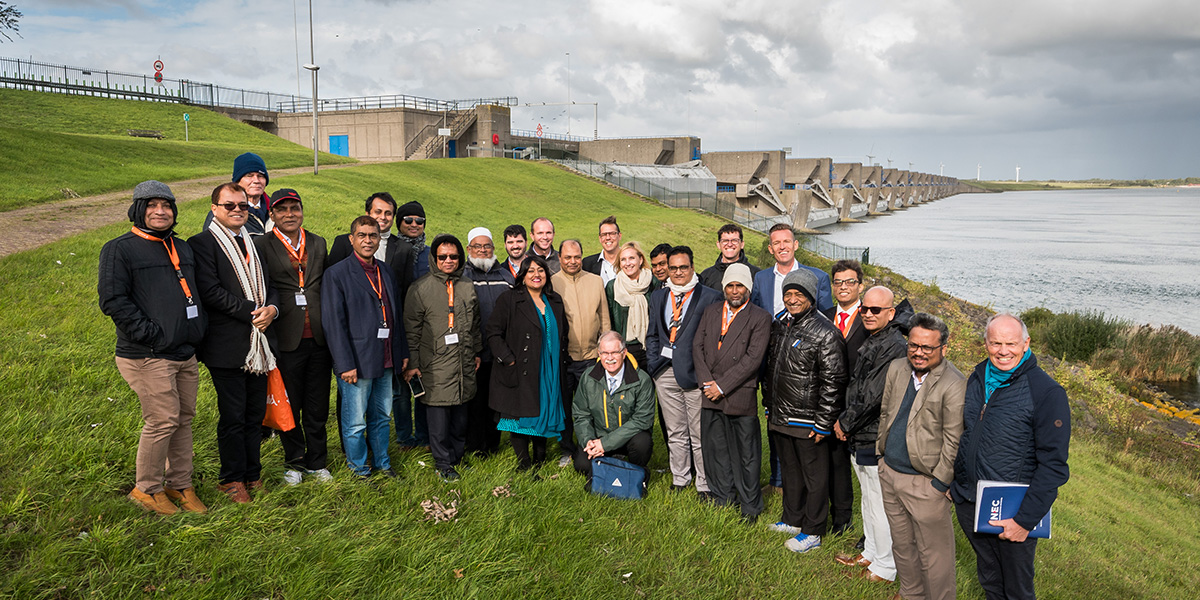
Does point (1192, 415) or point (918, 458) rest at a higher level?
point (918, 458)

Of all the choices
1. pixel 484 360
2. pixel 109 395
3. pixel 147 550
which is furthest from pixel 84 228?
pixel 147 550

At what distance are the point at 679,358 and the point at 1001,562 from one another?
8.73 feet

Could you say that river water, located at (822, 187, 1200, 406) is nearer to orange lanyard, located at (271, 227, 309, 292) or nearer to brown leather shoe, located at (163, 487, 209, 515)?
orange lanyard, located at (271, 227, 309, 292)

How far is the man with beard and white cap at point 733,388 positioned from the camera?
5.20 meters

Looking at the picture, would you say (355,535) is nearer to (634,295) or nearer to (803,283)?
(634,295)

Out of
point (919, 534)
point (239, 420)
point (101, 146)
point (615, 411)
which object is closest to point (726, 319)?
point (615, 411)

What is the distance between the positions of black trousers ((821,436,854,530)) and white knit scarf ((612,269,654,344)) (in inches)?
77.2

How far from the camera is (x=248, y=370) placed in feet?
14.3

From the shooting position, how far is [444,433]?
17.9 ft

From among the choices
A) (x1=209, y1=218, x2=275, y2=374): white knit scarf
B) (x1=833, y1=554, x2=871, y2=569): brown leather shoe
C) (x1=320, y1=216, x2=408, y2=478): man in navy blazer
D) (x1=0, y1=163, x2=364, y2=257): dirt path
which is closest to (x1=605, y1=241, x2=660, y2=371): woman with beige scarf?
(x1=320, y1=216, x2=408, y2=478): man in navy blazer

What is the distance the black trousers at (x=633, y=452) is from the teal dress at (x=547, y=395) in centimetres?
38

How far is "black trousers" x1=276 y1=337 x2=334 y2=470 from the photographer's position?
4957 millimetres

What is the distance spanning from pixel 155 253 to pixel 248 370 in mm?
941

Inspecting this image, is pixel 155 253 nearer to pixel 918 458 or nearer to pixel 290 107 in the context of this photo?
pixel 918 458
